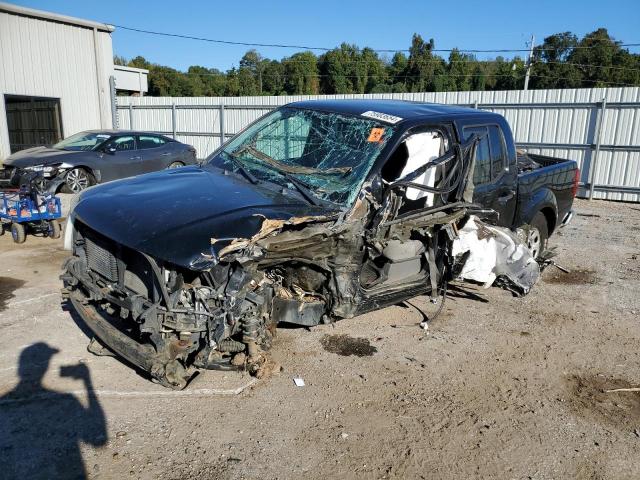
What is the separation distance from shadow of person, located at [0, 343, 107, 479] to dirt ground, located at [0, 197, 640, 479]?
0.01m

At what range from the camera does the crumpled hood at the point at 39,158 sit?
Answer: 10.2 meters

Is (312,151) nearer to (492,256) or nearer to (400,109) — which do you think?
(400,109)

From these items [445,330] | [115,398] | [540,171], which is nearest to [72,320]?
[115,398]

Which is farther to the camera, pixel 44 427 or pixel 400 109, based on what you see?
pixel 400 109

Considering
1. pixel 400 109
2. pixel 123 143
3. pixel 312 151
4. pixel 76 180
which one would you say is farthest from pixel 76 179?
pixel 400 109

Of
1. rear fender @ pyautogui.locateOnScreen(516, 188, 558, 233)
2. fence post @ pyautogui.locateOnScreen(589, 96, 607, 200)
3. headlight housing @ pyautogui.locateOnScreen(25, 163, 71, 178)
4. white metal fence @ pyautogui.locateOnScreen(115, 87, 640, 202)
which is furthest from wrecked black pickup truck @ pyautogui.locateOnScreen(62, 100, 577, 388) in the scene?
white metal fence @ pyautogui.locateOnScreen(115, 87, 640, 202)

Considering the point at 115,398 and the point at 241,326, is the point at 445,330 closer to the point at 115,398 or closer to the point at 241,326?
the point at 241,326

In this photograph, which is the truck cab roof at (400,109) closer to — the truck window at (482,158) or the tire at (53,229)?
the truck window at (482,158)

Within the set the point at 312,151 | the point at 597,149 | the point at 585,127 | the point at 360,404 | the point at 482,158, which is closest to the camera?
the point at 360,404

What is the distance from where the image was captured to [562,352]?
14.4 feet

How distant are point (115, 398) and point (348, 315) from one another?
171cm

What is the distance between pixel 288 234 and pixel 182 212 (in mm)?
715

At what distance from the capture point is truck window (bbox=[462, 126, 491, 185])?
16.2ft

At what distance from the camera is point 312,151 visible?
4.31m
